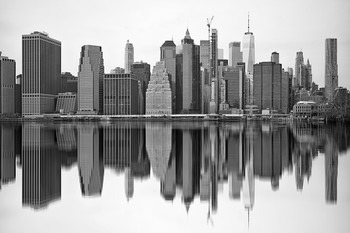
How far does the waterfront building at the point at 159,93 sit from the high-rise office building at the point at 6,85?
106ft

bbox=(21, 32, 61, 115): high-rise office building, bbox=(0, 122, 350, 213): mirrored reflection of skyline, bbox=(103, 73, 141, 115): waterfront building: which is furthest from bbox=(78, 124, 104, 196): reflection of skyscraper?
bbox=(21, 32, 61, 115): high-rise office building

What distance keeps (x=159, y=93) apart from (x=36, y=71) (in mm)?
29727

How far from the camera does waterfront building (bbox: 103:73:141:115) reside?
333 feet

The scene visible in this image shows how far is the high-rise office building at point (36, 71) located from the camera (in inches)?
3954

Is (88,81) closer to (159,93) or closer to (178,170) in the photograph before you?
(159,93)

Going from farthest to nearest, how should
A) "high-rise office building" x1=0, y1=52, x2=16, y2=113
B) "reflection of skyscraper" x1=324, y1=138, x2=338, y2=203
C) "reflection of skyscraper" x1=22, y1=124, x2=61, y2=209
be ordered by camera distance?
"high-rise office building" x1=0, y1=52, x2=16, y2=113 < "reflection of skyscraper" x1=324, y1=138, x2=338, y2=203 < "reflection of skyscraper" x1=22, y1=124, x2=61, y2=209

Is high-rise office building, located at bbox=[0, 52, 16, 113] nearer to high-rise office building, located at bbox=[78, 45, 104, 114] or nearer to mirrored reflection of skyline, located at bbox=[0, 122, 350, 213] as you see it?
high-rise office building, located at bbox=[78, 45, 104, 114]

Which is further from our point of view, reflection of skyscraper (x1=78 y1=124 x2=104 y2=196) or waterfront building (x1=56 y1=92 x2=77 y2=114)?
waterfront building (x1=56 y1=92 x2=77 y2=114)

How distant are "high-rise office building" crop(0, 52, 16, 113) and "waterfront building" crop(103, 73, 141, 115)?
21.5 meters

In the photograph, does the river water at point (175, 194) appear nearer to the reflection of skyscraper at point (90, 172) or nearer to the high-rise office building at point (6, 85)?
the reflection of skyscraper at point (90, 172)

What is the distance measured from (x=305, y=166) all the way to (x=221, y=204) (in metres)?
5.42

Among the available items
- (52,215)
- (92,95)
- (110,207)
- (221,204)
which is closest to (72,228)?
(52,215)

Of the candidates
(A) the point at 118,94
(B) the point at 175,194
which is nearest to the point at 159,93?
(A) the point at 118,94

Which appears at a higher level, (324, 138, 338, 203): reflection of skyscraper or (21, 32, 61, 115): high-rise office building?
(21, 32, 61, 115): high-rise office building
